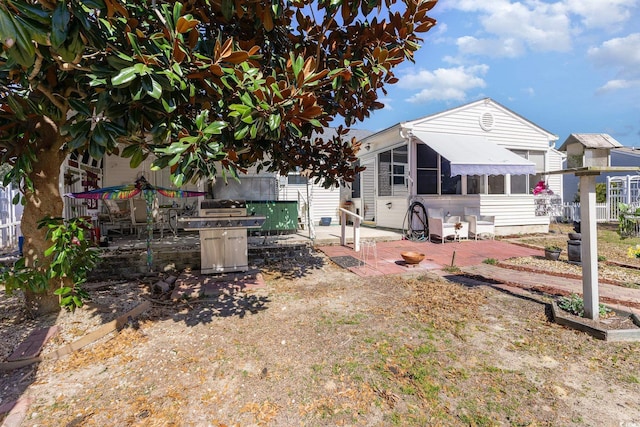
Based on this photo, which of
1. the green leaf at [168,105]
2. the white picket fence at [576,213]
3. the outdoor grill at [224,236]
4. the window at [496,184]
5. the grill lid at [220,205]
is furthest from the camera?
the white picket fence at [576,213]

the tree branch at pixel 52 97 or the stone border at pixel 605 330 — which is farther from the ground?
the tree branch at pixel 52 97

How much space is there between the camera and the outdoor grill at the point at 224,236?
18.8ft

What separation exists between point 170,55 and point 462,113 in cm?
1150

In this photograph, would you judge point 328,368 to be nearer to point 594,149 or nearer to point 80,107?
point 80,107

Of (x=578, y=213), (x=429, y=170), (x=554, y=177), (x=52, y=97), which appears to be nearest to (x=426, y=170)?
(x=429, y=170)

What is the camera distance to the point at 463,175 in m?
10.5

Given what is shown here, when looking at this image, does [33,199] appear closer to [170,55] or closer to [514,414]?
[170,55]

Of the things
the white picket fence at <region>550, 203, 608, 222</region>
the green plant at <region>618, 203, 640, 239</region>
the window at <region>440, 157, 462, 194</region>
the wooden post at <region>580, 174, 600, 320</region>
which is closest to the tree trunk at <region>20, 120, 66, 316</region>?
the wooden post at <region>580, 174, 600, 320</region>

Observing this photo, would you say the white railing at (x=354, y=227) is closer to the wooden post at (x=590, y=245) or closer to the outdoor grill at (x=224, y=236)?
the outdoor grill at (x=224, y=236)

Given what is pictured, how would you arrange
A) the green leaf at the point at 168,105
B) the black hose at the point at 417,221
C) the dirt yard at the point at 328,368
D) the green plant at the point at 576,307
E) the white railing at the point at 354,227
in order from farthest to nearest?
the black hose at the point at 417,221
the white railing at the point at 354,227
the green plant at the point at 576,307
the dirt yard at the point at 328,368
the green leaf at the point at 168,105

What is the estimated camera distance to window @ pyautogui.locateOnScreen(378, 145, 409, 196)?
37.5 feet

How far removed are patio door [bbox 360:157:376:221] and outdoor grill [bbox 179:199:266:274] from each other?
27.1 ft

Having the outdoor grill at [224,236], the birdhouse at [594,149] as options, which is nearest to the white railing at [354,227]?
the outdoor grill at [224,236]

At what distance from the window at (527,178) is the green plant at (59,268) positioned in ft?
42.2
